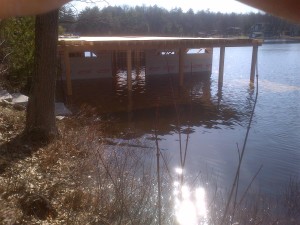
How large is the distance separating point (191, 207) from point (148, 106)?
1120cm

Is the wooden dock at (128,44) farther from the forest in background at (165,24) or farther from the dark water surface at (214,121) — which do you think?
the dark water surface at (214,121)

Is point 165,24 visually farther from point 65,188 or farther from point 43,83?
point 65,188

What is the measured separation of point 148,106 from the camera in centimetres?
1798

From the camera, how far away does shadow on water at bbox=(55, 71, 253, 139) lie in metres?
14.1

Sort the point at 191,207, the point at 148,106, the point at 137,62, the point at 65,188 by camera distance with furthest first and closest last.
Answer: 1. the point at 137,62
2. the point at 148,106
3. the point at 191,207
4. the point at 65,188

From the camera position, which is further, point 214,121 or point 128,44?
point 128,44

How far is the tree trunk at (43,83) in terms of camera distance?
27.1 feet

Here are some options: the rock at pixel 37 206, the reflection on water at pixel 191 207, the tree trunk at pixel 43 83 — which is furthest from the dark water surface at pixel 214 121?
the tree trunk at pixel 43 83

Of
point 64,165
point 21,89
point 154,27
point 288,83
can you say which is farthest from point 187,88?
point 154,27

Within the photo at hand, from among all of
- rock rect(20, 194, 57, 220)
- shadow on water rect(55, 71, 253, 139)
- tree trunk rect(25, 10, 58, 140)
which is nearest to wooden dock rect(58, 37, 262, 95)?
shadow on water rect(55, 71, 253, 139)

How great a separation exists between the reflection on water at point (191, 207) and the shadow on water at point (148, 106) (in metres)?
2.93

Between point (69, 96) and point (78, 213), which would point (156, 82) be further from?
point (78, 213)

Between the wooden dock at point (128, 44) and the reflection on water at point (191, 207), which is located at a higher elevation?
the wooden dock at point (128, 44)

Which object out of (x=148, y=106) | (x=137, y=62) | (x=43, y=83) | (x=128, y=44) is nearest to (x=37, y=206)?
(x=43, y=83)
